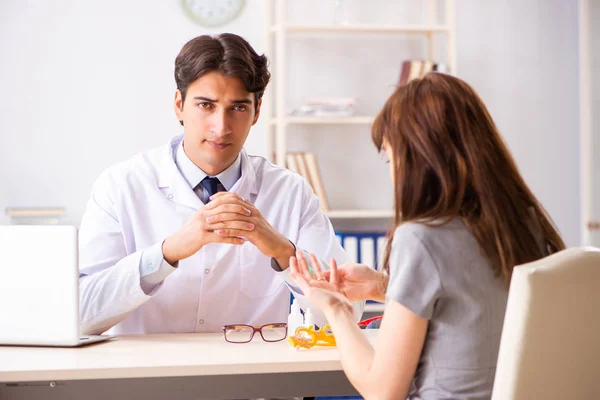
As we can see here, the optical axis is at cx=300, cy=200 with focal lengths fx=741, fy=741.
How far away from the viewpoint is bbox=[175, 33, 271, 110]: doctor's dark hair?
2.04 meters

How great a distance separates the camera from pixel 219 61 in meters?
2.06

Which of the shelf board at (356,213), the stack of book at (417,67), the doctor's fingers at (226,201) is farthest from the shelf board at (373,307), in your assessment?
the doctor's fingers at (226,201)

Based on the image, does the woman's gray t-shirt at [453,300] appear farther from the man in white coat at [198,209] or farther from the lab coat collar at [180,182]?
the lab coat collar at [180,182]

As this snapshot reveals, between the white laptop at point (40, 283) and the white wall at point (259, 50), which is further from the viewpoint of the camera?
the white wall at point (259, 50)

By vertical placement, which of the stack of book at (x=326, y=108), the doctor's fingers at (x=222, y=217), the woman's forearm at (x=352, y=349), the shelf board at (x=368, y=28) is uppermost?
the shelf board at (x=368, y=28)

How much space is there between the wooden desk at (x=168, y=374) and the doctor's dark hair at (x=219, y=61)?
81 centimetres

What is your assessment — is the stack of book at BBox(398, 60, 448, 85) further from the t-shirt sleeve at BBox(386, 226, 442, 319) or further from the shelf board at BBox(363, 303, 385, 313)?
the t-shirt sleeve at BBox(386, 226, 442, 319)

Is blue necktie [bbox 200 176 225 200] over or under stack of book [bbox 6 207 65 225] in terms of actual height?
over

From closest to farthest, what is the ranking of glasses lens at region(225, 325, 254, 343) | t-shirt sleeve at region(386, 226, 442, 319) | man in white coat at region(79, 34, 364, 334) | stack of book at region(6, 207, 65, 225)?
1. t-shirt sleeve at region(386, 226, 442, 319)
2. glasses lens at region(225, 325, 254, 343)
3. man in white coat at region(79, 34, 364, 334)
4. stack of book at region(6, 207, 65, 225)

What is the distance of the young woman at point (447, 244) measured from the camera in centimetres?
123

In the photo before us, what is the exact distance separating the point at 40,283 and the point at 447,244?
90 cm

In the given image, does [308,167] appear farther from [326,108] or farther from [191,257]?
[191,257]

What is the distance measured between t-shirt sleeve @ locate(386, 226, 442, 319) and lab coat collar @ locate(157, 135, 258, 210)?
0.98 metres

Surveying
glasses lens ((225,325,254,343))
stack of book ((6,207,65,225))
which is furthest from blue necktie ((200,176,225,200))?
stack of book ((6,207,65,225))
